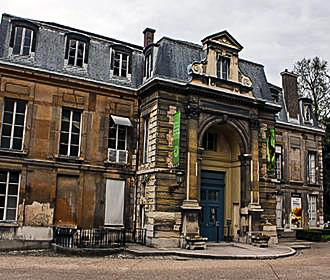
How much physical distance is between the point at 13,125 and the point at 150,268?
338 inches

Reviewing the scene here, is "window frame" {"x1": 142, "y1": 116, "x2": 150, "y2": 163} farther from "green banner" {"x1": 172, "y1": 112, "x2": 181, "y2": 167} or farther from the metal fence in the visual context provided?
the metal fence

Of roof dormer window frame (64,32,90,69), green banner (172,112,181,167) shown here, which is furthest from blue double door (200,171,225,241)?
roof dormer window frame (64,32,90,69)

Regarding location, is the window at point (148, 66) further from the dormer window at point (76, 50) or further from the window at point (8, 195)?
the window at point (8, 195)

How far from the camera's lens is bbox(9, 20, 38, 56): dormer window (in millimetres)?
16797

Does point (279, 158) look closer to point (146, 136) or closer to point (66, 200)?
point (146, 136)

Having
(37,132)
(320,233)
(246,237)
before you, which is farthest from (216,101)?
(320,233)

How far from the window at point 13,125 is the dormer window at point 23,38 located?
2217 mm

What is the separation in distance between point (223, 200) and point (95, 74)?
835 centimetres

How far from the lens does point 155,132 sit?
55.0 feet

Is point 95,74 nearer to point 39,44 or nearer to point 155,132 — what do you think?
point 39,44

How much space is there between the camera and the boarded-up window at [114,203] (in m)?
17.4

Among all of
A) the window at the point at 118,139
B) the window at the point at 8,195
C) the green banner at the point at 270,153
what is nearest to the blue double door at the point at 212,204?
the green banner at the point at 270,153

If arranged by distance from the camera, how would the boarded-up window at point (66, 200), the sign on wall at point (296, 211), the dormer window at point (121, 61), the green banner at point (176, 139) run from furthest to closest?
the sign on wall at point (296, 211)
the dormer window at point (121, 61)
the boarded-up window at point (66, 200)
the green banner at point (176, 139)

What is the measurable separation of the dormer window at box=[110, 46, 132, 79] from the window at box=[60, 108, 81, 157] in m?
2.89
